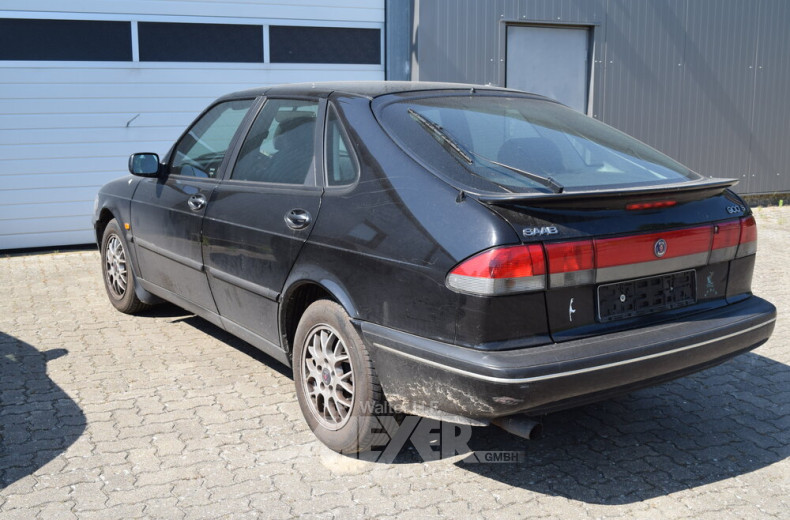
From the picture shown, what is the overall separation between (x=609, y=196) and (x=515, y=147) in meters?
0.63

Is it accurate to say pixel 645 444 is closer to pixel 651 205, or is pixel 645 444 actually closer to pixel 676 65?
pixel 651 205

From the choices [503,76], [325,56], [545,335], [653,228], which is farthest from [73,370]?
[503,76]

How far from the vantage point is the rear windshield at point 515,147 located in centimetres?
327

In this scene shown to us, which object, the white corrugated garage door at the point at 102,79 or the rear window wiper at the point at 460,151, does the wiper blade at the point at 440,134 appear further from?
the white corrugated garage door at the point at 102,79

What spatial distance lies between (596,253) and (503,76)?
7.62 metres

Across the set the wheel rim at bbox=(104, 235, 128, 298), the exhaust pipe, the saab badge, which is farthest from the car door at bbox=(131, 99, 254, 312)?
the saab badge

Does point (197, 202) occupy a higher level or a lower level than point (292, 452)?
higher

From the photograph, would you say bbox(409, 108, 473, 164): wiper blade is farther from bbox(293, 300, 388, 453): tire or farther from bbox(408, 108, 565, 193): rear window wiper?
bbox(293, 300, 388, 453): tire

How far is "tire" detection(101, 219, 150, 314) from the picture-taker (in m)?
5.84

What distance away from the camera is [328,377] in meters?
3.64

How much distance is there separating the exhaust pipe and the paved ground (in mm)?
374

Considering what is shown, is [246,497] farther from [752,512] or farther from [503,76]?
[503,76]

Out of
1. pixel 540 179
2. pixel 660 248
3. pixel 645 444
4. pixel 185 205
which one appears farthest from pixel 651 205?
pixel 185 205

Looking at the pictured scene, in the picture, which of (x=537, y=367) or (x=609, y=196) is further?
(x=609, y=196)
